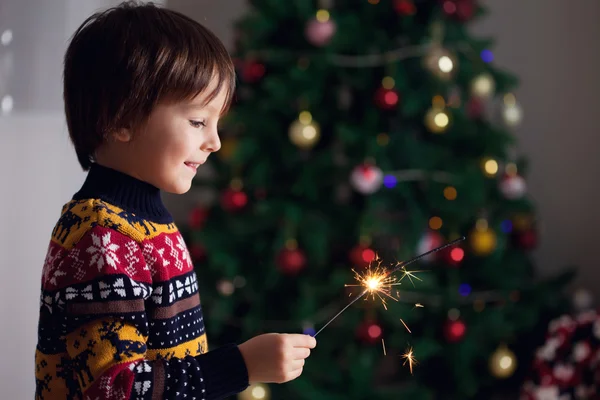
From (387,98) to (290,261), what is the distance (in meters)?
0.54

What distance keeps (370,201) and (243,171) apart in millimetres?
395

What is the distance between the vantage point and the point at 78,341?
0.86 m

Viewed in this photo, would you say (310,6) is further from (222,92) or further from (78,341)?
(78,341)

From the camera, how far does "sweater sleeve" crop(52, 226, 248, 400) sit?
0.84m

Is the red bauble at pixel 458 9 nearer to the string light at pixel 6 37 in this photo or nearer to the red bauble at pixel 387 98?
the red bauble at pixel 387 98

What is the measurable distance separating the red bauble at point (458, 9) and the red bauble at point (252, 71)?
1.92ft

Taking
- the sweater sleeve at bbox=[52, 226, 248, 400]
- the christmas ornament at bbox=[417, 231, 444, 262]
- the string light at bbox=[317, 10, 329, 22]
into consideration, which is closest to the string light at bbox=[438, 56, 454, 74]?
the string light at bbox=[317, 10, 329, 22]

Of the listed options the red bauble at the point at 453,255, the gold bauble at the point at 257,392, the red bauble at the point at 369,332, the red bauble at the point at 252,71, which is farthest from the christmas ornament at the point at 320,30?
the gold bauble at the point at 257,392

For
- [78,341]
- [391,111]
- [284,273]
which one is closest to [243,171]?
[284,273]

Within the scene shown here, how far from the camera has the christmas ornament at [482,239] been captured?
2.16 metres

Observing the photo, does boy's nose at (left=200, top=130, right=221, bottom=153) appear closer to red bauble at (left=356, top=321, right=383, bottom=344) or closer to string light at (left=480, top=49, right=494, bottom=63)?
red bauble at (left=356, top=321, right=383, bottom=344)

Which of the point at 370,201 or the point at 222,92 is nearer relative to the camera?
the point at 222,92

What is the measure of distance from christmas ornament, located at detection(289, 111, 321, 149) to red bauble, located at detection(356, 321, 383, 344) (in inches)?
21.4

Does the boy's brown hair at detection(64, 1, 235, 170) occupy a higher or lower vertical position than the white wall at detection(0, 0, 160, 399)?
lower
